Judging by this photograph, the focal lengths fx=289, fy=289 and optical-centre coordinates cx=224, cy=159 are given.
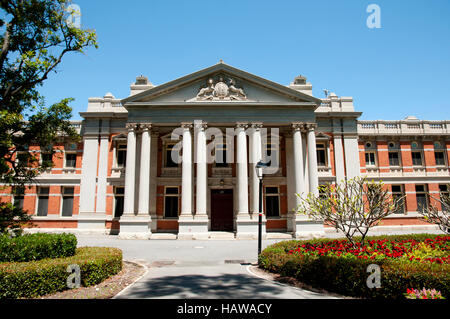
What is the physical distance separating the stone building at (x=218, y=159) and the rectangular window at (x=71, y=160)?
0.31 ft

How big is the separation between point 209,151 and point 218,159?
117cm

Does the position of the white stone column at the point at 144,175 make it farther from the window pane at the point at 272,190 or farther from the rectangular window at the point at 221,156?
the window pane at the point at 272,190

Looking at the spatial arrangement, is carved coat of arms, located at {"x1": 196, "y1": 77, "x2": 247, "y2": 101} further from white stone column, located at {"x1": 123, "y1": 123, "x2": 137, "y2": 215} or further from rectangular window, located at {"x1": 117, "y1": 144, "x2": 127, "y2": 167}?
Answer: rectangular window, located at {"x1": 117, "y1": 144, "x2": 127, "y2": 167}

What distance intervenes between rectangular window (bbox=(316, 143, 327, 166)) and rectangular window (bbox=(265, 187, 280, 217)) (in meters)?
5.00

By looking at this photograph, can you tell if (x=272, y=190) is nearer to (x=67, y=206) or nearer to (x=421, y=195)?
(x=421, y=195)

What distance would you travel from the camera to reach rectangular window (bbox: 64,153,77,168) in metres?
27.4

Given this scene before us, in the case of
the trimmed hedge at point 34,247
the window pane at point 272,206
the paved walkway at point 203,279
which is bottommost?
the paved walkway at point 203,279

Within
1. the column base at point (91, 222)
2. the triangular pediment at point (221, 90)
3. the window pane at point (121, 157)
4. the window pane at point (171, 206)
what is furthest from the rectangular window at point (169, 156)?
the column base at point (91, 222)

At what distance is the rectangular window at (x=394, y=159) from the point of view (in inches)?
1113

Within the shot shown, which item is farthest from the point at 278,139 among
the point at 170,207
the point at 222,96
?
the point at 170,207

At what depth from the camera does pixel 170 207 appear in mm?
25828

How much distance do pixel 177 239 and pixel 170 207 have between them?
193 inches

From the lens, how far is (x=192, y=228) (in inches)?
847
